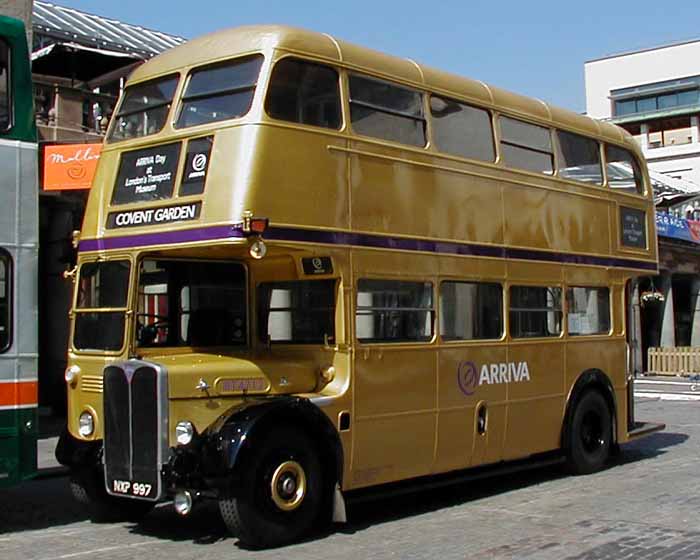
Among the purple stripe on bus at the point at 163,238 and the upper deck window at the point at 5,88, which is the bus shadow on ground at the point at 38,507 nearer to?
the purple stripe on bus at the point at 163,238

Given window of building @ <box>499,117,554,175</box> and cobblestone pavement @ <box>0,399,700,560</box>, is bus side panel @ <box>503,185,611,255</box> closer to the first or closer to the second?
window of building @ <box>499,117,554,175</box>

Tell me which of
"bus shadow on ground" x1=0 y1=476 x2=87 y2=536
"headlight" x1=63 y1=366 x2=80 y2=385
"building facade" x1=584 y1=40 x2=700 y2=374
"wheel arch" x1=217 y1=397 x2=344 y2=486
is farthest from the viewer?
"building facade" x1=584 y1=40 x2=700 y2=374

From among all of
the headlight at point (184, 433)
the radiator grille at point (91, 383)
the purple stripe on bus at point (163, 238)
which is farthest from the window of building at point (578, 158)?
the radiator grille at point (91, 383)

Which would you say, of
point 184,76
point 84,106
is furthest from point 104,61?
point 184,76

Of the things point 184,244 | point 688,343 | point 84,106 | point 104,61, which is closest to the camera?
point 184,244

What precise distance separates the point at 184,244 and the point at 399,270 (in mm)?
2279

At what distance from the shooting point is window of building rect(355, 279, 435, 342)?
31.4 feet

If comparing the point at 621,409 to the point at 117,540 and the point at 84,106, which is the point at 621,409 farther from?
the point at 84,106

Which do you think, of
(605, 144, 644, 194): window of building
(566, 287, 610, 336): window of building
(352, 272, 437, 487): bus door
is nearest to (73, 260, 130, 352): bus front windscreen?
(352, 272, 437, 487): bus door

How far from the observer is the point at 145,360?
8.69 metres

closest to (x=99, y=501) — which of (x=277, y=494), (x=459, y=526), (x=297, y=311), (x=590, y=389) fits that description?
(x=277, y=494)

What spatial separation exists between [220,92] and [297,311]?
2.19 m

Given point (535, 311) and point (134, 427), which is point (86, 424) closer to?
point (134, 427)

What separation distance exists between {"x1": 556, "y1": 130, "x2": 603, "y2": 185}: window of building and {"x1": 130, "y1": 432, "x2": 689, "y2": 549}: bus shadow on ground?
368 centimetres
